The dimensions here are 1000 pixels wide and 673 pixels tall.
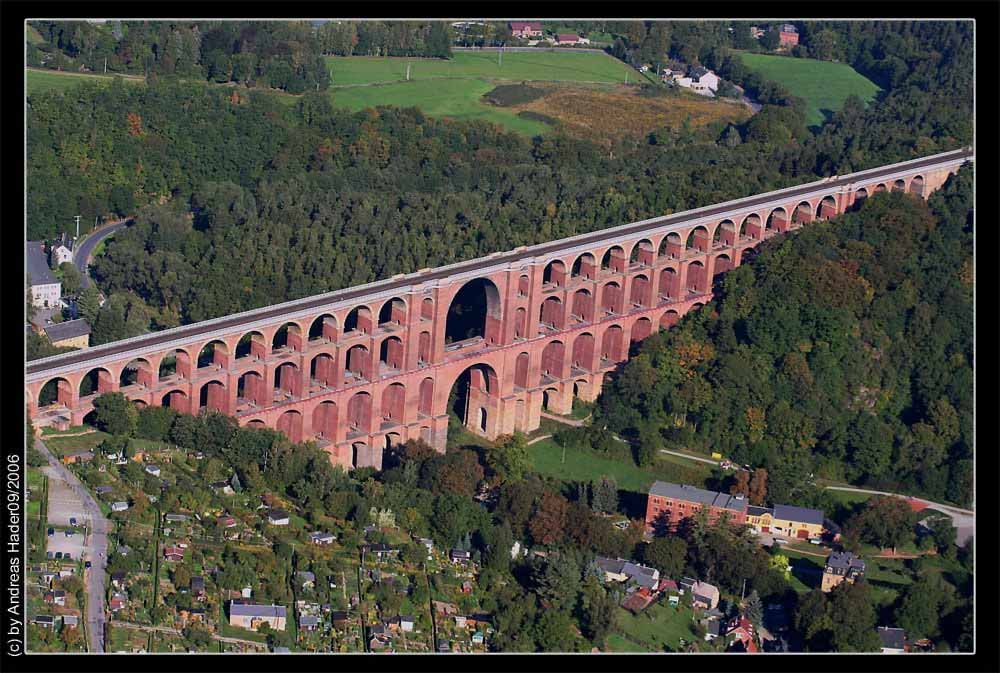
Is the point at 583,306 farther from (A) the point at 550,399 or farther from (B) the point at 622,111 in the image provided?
(B) the point at 622,111

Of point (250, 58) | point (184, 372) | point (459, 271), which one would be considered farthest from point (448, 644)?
point (250, 58)

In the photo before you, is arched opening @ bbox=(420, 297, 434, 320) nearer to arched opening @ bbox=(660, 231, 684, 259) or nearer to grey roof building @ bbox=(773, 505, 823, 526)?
arched opening @ bbox=(660, 231, 684, 259)

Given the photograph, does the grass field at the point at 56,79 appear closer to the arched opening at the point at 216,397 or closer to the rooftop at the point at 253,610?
the arched opening at the point at 216,397

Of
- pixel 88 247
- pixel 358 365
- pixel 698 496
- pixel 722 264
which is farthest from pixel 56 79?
pixel 698 496

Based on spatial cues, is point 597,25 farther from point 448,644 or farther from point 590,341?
point 448,644

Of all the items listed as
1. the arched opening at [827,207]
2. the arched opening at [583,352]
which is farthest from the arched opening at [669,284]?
the arched opening at [827,207]
